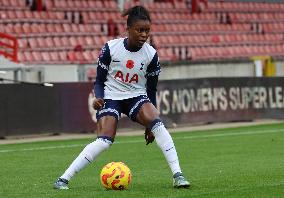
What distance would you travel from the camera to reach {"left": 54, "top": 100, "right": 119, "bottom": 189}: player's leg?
10.2 meters

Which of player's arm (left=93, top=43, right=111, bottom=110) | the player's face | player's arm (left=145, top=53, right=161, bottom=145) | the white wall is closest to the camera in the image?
the player's face

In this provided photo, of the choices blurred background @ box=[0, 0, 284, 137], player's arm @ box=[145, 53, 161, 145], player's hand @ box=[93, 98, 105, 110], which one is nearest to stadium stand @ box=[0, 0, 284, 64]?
blurred background @ box=[0, 0, 284, 137]

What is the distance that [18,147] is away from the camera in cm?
1917

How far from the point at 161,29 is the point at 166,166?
69.5 feet

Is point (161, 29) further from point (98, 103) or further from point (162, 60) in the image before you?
point (98, 103)

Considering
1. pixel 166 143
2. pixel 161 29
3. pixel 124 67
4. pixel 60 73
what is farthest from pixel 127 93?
pixel 161 29

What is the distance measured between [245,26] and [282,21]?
2.76 m

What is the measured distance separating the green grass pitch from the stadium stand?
8.36m

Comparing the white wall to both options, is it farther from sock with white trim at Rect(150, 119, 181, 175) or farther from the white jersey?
sock with white trim at Rect(150, 119, 181, 175)

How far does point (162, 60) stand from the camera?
105ft

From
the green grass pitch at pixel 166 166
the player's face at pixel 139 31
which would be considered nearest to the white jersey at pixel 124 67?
the player's face at pixel 139 31

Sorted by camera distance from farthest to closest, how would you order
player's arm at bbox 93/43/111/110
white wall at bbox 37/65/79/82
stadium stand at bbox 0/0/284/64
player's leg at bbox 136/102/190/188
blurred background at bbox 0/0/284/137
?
stadium stand at bbox 0/0/284/64
white wall at bbox 37/65/79/82
blurred background at bbox 0/0/284/137
player's arm at bbox 93/43/111/110
player's leg at bbox 136/102/190/188

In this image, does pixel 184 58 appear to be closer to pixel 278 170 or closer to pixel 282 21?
pixel 282 21

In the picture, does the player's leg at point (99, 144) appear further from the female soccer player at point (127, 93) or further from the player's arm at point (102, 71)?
the player's arm at point (102, 71)
